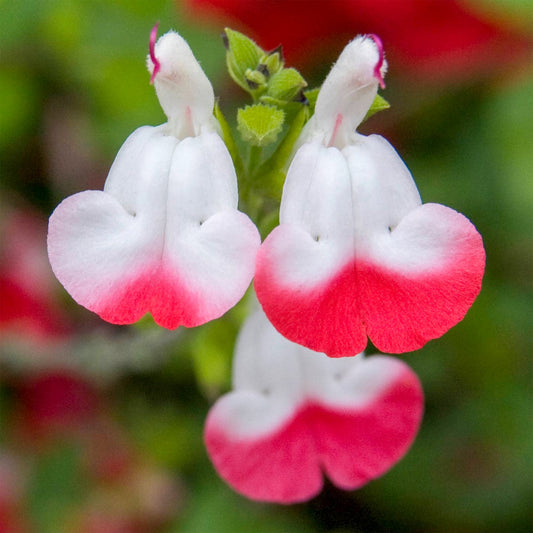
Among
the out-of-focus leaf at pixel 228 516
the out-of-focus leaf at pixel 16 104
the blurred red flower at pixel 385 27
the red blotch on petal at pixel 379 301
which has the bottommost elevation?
the out-of-focus leaf at pixel 228 516

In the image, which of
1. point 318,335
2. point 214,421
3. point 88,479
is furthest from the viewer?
point 88,479

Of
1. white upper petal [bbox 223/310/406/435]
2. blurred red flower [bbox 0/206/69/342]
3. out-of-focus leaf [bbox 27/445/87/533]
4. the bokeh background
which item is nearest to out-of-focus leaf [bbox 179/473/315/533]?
the bokeh background

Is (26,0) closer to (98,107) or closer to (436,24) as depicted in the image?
(98,107)

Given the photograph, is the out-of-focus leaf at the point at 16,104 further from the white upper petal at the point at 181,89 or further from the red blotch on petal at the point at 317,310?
the red blotch on petal at the point at 317,310

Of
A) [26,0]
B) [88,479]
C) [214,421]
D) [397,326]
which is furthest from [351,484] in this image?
[26,0]

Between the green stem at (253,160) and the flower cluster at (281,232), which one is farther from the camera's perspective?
the green stem at (253,160)

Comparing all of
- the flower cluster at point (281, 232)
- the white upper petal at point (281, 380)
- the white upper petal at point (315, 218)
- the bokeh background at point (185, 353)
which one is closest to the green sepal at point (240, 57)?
the flower cluster at point (281, 232)

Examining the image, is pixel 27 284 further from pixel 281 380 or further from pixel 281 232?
pixel 281 232
